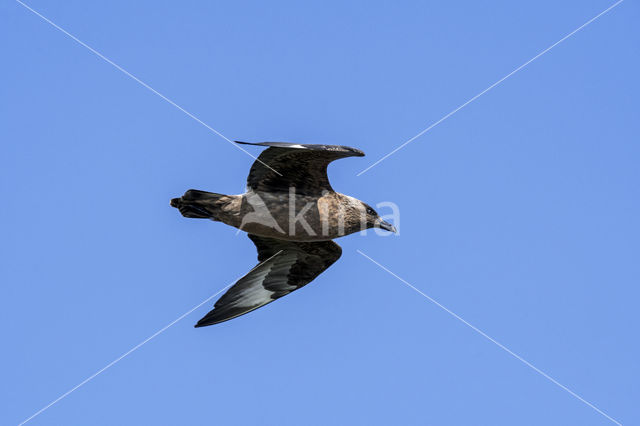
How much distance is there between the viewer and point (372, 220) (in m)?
10.8

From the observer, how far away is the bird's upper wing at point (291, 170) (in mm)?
9781

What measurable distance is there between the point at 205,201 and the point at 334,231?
5.31 feet

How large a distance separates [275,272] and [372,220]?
4.92 ft

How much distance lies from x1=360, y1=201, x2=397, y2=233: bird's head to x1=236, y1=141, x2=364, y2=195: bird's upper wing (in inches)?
26.1

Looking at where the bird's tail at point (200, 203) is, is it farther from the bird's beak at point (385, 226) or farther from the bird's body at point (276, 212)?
the bird's beak at point (385, 226)

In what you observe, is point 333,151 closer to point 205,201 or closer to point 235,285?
point 205,201

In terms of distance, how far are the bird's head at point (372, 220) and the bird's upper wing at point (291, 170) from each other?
2.17 ft

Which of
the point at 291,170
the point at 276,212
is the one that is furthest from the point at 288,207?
the point at 291,170

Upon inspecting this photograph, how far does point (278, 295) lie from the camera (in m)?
11.1

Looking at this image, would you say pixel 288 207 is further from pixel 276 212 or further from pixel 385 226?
pixel 385 226

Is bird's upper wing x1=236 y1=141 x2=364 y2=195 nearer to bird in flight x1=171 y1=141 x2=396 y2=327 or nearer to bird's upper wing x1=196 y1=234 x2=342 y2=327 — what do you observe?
bird in flight x1=171 y1=141 x2=396 y2=327

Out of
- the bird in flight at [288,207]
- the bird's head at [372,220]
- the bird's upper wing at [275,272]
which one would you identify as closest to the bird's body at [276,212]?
the bird in flight at [288,207]

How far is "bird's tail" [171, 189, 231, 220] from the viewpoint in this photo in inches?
388

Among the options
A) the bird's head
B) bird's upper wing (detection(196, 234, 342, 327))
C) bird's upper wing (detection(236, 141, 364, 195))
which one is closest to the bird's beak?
the bird's head
